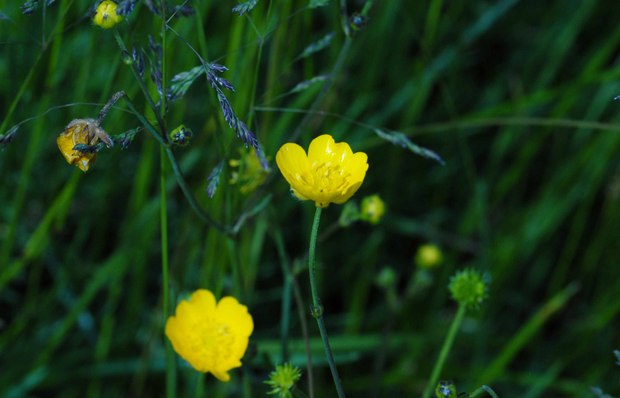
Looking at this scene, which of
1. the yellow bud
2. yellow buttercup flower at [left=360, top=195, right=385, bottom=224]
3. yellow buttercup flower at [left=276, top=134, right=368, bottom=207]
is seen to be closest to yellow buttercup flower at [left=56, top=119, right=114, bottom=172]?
yellow buttercup flower at [left=276, top=134, right=368, bottom=207]

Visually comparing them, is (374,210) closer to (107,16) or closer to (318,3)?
(318,3)

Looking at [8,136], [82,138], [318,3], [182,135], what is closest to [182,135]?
[182,135]

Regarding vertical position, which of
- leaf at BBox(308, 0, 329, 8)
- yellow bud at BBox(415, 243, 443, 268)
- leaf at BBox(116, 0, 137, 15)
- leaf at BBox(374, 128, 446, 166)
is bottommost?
leaf at BBox(116, 0, 137, 15)

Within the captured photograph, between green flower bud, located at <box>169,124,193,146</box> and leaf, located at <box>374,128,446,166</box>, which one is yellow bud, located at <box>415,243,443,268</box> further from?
green flower bud, located at <box>169,124,193,146</box>

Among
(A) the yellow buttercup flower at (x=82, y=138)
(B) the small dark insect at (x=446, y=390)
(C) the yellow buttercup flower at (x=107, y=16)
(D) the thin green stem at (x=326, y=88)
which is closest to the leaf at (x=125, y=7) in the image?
(C) the yellow buttercup flower at (x=107, y=16)

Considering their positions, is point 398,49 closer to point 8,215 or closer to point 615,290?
point 615,290

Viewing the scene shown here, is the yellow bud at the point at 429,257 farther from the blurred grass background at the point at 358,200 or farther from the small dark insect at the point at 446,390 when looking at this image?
the small dark insect at the point at 446,390

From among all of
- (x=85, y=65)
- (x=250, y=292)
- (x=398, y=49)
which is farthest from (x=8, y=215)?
(x=398, y=49)
